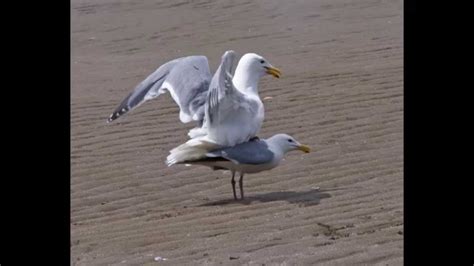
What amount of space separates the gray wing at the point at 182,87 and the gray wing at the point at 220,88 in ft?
0.82

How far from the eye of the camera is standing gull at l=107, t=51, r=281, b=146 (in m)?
9.23

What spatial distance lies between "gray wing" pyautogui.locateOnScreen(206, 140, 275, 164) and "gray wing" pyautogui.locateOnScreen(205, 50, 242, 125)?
0.86 feet

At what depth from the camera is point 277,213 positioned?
846 cm

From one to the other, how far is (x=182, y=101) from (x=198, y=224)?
1647 millimetres

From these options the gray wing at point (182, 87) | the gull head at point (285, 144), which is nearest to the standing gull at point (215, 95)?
the gray wing at point (182, 87)

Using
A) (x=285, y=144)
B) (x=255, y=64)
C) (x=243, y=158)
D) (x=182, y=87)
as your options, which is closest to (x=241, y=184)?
(x=243, y=158)

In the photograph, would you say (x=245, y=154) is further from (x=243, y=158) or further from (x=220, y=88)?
(x=220, y=88)

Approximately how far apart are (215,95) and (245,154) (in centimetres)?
48

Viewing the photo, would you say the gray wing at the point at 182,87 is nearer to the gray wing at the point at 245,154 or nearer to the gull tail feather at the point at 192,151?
the gull tail feather at the point at 192,151

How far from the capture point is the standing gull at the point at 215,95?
9.23 meters
